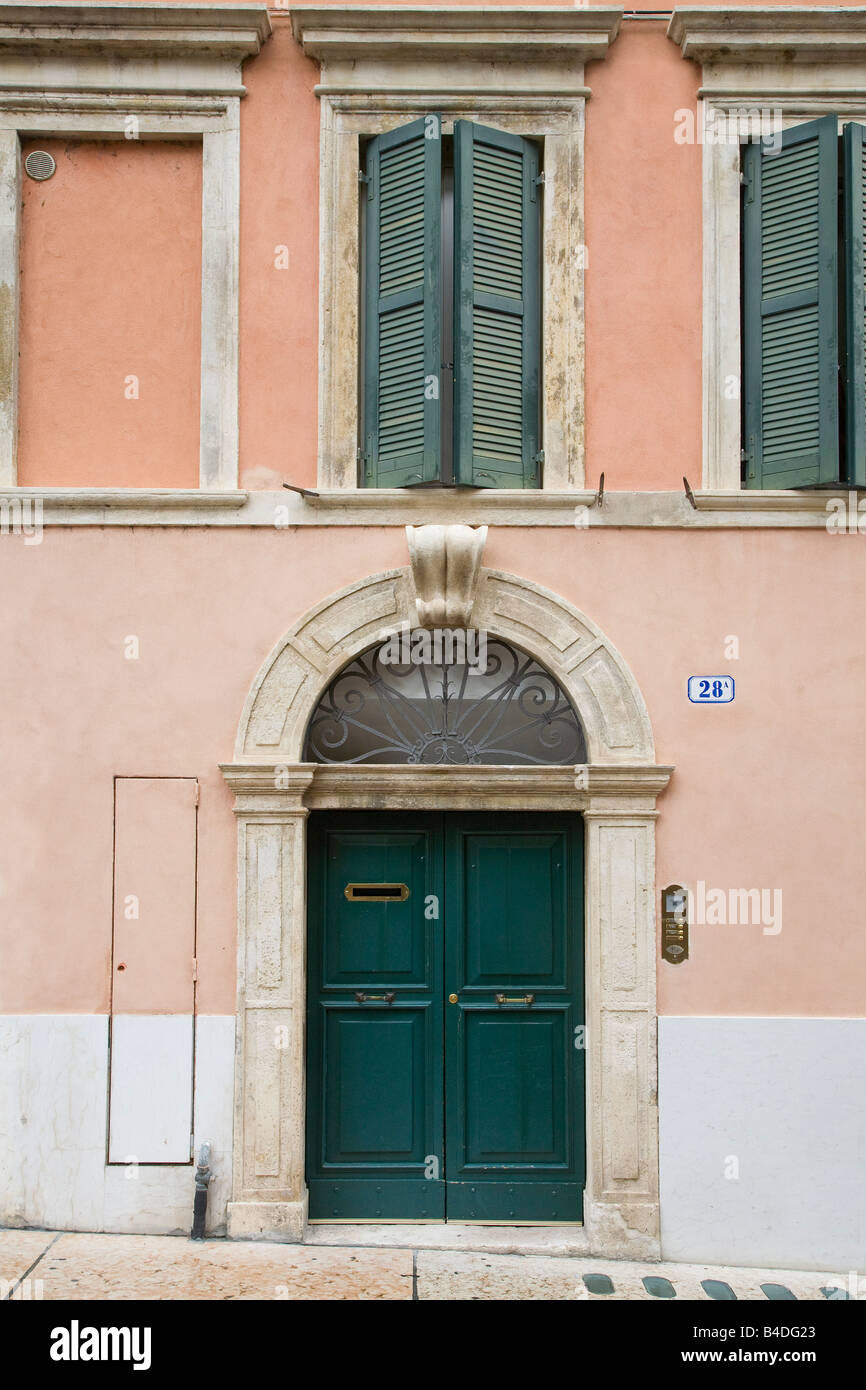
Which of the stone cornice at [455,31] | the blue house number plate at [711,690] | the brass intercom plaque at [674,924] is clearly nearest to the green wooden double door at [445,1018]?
the brass intercom plaque at [674,924]

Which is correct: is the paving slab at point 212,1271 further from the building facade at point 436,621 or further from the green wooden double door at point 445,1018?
the green wooden double door at point 445,1018

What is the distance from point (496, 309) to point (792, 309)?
158 centimetres

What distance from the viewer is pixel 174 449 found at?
6.68 meters

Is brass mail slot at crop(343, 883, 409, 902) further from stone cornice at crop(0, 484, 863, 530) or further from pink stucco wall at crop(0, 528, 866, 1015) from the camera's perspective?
stone cornice at crop(0, 484, 863, 530)

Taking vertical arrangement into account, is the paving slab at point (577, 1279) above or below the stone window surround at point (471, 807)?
below

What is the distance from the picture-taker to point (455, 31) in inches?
258

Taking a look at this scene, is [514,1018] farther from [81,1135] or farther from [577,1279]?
[81,1135]

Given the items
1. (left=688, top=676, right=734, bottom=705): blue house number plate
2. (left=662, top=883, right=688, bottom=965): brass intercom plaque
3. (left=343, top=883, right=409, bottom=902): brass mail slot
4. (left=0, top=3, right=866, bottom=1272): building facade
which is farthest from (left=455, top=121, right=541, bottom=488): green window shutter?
(left=662, top=883, right=688, bottom=965): brass intercom plaque

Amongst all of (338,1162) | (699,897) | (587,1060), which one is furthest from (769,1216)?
(338,1162)

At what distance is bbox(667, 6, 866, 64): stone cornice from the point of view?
6.51 meters

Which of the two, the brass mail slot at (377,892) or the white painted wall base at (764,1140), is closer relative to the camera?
the white painted wall base at (764,1140)

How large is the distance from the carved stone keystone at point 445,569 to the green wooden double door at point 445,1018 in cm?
113

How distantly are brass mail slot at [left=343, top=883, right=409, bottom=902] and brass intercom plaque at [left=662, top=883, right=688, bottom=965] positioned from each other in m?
1.38

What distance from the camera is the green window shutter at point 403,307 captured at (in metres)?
6.52
